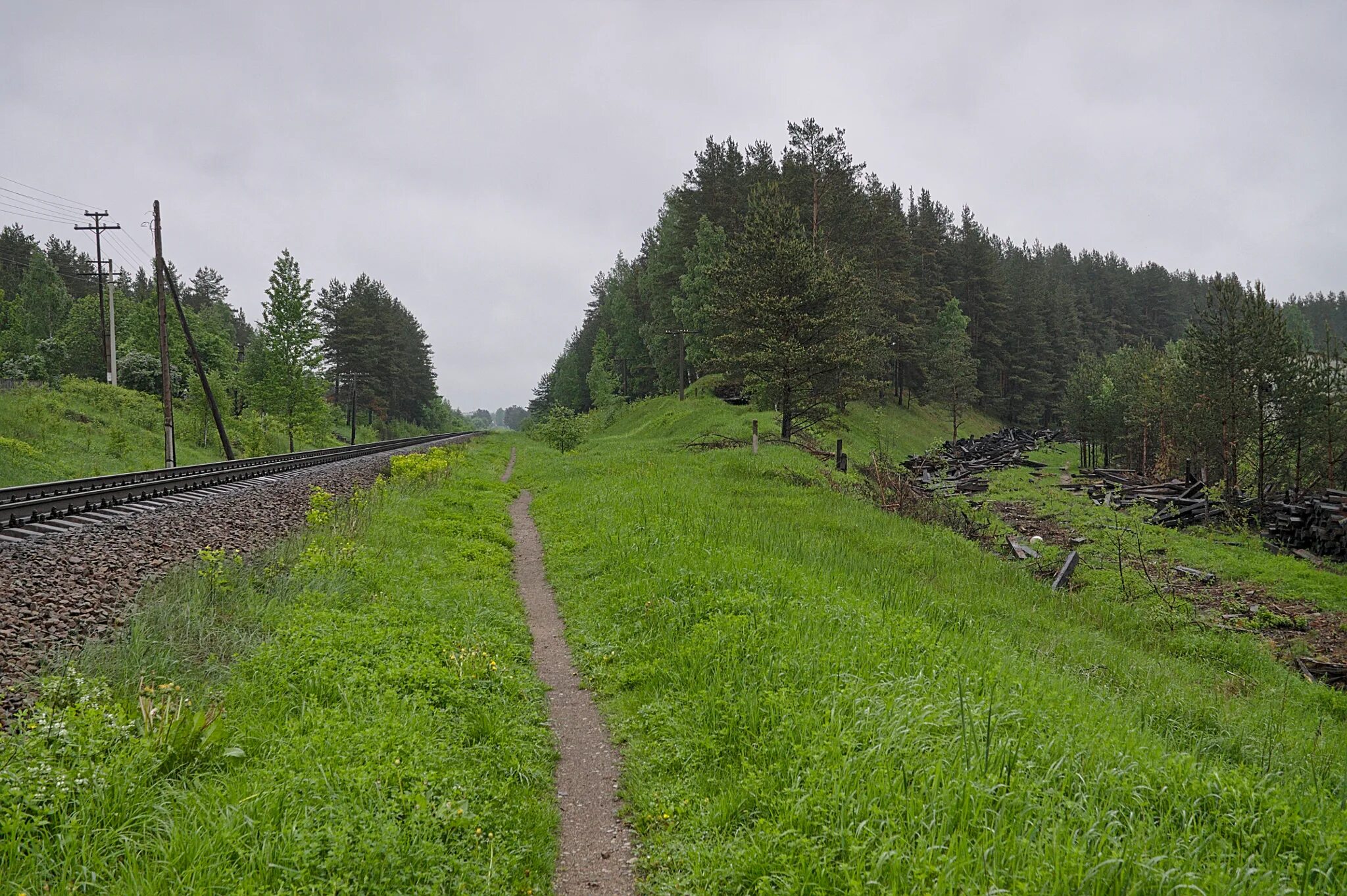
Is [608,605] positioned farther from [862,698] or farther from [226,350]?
[226,350]

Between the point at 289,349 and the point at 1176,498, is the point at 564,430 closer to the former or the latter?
the point at 289,349

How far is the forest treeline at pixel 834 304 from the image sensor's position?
2928cm

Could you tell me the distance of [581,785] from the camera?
5043 mm

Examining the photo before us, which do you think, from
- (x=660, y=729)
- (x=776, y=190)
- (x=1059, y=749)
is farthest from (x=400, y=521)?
(x=776, y=190)

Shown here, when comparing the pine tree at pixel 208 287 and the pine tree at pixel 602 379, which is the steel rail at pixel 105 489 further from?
the pine tree at pixel 208 287

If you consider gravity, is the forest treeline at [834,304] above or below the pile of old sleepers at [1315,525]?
above

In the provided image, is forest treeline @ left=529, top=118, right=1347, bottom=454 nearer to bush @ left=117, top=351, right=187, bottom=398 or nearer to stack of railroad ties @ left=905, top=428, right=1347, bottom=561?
stack of railroad ties @ left=905, top=428, right=1347, bottom=561

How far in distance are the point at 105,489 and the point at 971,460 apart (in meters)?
44.8

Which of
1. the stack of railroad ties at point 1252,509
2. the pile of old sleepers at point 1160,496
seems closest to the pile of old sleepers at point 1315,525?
the stack of railroad ties at point 1252,509

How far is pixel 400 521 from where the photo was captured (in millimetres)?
13164

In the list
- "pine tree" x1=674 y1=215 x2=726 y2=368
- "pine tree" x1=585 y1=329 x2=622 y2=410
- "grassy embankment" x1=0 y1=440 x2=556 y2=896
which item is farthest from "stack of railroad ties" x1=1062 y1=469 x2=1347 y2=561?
"pine tree" x1=585 y1=329 x2=622 y2=410

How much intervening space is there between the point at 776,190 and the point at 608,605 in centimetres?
2777

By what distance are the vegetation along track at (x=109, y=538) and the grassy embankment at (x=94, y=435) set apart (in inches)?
224

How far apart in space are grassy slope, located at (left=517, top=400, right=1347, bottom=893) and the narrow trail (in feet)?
0.54
